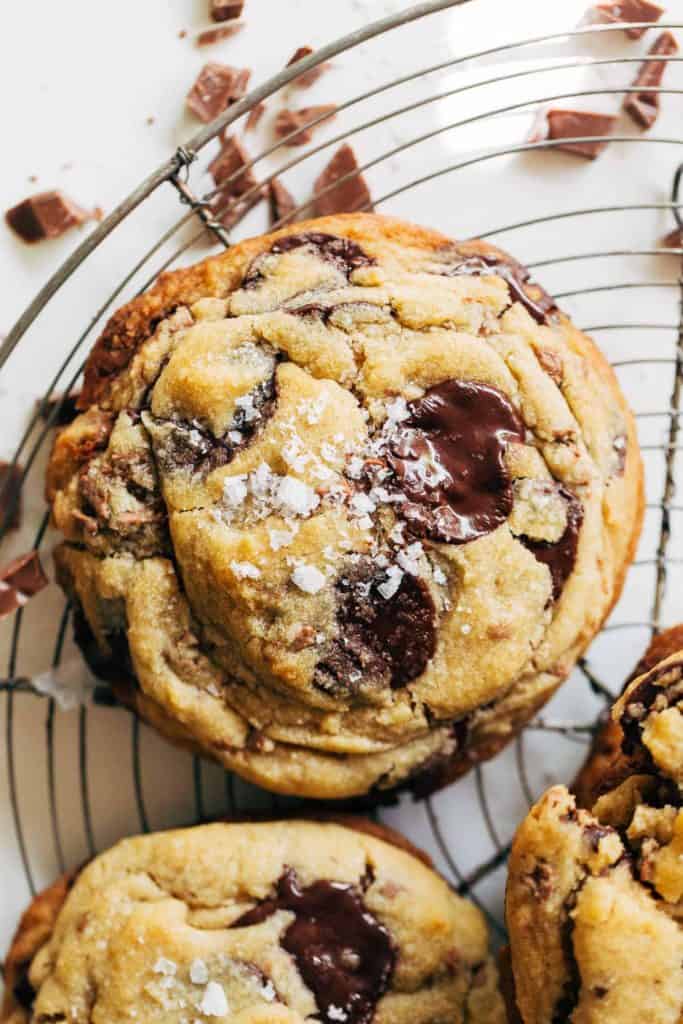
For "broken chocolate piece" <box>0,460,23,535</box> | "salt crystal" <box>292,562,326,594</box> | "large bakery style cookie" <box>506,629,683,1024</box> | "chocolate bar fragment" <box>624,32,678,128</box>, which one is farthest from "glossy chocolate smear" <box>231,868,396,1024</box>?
"chocolate bar fragment" <box>624,32,678,128</box>

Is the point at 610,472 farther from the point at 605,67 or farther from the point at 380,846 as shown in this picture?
the point at 605,67

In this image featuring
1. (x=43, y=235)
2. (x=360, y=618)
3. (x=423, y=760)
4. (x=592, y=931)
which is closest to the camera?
(x=592, y=931)

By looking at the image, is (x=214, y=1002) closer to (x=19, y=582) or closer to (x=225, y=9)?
(x=19, y=582)

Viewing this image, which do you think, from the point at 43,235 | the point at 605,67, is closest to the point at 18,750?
the point at 43,235

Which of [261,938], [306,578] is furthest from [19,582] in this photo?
[261,938]

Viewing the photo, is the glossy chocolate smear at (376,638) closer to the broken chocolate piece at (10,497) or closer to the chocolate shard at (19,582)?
the chocolate shard at (19,582)

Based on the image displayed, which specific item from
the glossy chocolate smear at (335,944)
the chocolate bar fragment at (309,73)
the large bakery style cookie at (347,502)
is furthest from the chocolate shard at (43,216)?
the glossy chocolate smear at (335,944)
